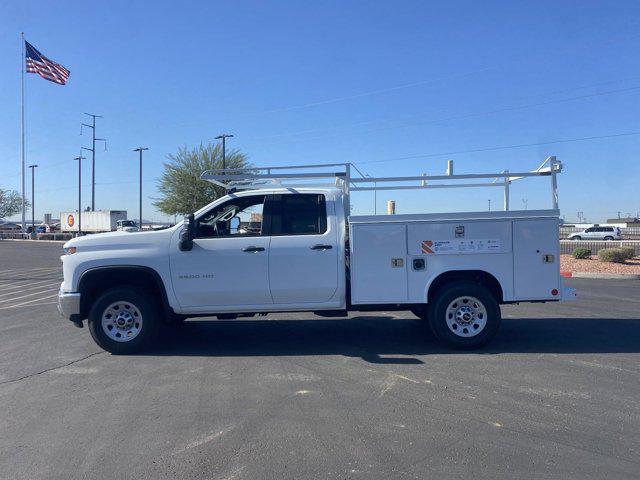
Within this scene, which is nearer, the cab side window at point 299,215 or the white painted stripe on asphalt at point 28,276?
the cab side window at point 299,215

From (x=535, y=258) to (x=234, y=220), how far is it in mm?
4220

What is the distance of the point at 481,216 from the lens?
24.2ft

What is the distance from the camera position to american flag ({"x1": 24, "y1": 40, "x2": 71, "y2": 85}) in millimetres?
38344

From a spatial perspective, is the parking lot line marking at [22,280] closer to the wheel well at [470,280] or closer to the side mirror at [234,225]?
the side mirror at [234,225]

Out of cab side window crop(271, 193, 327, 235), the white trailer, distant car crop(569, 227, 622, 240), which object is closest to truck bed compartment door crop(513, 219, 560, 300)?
cab side window crop(271, 193, 327, 235)

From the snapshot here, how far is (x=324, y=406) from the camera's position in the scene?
530cm

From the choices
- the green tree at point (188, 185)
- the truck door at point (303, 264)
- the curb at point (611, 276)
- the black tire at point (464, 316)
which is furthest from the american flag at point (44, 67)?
the black tire at point (464, 316)

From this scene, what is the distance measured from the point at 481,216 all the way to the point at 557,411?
3.01 m

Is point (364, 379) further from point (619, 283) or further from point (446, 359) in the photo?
point (619, 283)

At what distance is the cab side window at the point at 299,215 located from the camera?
7.51 metres

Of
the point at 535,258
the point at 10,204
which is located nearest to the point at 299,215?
the point at 535,258

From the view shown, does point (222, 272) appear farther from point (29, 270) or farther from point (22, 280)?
point (29, 270)

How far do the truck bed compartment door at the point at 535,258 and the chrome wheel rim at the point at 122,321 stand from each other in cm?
527

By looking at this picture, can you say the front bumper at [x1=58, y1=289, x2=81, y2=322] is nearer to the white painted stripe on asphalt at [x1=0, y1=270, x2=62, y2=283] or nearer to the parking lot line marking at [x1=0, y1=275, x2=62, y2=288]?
the parking lot line marking at [x1=0, y1=275, x2=62, y2=288]
